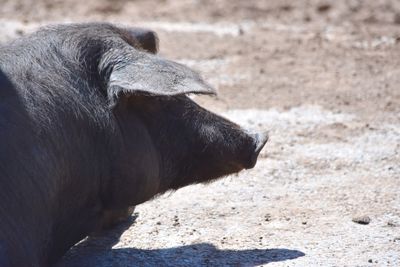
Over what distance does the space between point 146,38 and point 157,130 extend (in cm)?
83

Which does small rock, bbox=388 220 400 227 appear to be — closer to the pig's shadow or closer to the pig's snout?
the pig's shadow

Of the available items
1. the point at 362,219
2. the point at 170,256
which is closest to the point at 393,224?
the point at 362,219

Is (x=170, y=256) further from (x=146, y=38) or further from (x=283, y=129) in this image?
(x=283, y=129)

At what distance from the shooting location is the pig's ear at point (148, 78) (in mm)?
4594

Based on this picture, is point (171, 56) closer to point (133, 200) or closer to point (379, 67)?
point (379, 67)

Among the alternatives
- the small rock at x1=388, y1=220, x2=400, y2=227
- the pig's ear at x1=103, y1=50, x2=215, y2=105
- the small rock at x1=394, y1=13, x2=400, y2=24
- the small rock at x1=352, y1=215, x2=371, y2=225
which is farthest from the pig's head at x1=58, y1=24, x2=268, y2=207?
the small rock at x1=394, y1=13, x2=400, y2=24

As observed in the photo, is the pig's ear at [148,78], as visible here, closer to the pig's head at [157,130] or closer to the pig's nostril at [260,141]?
the pig's head at [157,130]

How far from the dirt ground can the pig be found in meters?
0.33

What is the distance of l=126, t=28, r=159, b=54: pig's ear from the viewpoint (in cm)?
560

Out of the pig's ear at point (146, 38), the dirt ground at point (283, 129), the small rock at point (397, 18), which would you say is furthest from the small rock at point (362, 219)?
the small rock at point (397, 18)

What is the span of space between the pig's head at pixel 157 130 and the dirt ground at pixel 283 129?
1.11 ft

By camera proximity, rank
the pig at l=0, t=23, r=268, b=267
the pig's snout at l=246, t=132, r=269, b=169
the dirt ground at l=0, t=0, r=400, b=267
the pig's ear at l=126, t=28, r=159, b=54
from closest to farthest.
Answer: the pig at l=0, t=23, r=268, b=267
the dirt ground at l=0, t=0, r=400, b=267
the pig's snout at l=246, t=132, r=269, b=169
the pig's ear at l=126, t=28, r=159, b=54

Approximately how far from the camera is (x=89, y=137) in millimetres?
4664

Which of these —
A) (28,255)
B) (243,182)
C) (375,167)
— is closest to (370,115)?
(375,167)
